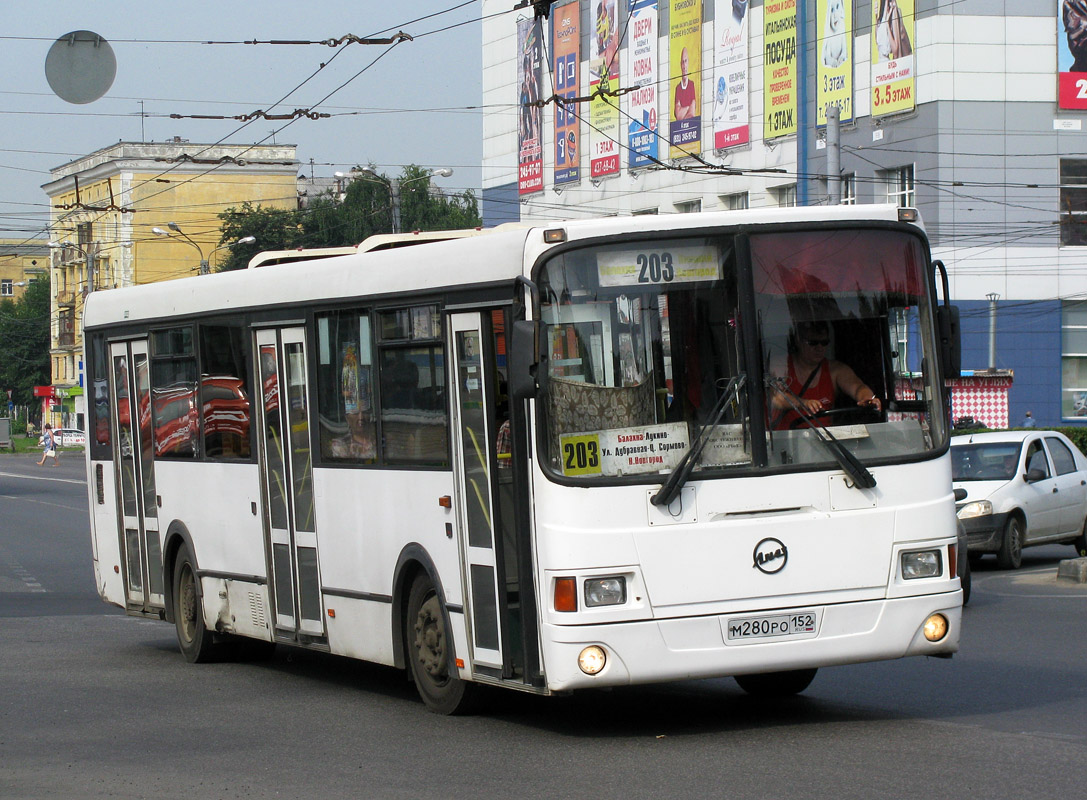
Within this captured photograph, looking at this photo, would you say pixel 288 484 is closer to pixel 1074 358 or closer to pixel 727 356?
pixel 727 356

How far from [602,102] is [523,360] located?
53079 mm

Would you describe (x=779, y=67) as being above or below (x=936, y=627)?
above

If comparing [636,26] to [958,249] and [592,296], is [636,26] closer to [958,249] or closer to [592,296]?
[958,249]

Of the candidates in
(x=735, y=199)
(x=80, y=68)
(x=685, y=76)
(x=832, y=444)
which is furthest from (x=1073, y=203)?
(x=832, y=444)

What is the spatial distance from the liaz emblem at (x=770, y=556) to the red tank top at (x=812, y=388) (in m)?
0.56

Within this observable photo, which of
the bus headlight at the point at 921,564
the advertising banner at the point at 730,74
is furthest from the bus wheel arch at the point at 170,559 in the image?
the advertising banner at the point at 730,74

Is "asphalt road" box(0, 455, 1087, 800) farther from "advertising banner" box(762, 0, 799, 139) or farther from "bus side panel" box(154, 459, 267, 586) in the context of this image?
"advertising banner" box(762, 0, 799, 139)

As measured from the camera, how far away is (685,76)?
2274 inches

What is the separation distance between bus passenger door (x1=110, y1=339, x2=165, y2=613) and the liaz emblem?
627cm

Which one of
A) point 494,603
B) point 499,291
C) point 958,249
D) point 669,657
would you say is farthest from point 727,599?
point 958,249

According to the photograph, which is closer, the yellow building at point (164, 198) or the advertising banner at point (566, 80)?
the advertising banner at point (566, 80)

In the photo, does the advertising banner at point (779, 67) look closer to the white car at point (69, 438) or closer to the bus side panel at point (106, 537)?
the bus side panel at point (106, 537)

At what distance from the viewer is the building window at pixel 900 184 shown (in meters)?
50.4

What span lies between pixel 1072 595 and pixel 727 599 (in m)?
9.57
